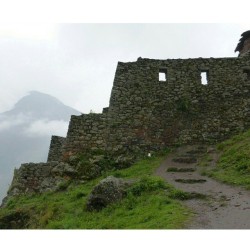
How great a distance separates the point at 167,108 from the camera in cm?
2247

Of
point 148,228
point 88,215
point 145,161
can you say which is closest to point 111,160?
point 145,161

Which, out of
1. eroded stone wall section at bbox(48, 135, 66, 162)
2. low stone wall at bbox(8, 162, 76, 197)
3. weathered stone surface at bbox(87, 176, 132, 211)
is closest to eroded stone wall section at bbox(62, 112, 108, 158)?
low stone wall at bbox(8, 162, 76, 197)

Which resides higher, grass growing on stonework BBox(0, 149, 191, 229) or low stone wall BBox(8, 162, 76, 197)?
low stone wall BBox(8, 162, 76, 197)

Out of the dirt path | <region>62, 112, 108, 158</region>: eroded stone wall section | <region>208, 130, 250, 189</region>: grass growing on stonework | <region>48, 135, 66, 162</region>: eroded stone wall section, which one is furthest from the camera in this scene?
<region>48, 135, 66, 162</region>: eroded stone wall section

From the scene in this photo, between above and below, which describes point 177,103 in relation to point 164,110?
above

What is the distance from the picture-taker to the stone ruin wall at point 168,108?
69.4ft

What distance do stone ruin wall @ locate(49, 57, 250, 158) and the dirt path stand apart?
2.01m

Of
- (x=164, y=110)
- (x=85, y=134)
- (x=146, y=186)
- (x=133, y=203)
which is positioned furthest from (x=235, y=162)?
(x=85, y=134)

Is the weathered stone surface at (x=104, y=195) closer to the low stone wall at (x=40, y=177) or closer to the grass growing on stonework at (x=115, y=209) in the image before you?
the grass growing on stonework at (x=115, y=209)

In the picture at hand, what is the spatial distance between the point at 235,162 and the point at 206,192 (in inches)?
Result: 167

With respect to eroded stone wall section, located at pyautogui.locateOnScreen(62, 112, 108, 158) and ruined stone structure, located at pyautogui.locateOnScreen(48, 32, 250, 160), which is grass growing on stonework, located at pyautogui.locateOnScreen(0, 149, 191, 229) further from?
ruined stone structure, located at pyautogui.locateOnScreen(48, 32, 250, 160)

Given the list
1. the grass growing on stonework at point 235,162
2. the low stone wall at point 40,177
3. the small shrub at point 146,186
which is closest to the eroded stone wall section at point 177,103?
the grass growing on stonework at point 235,162

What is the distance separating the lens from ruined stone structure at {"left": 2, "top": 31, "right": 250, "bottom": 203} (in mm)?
21109

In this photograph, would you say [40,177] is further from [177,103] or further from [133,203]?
[177,103]
